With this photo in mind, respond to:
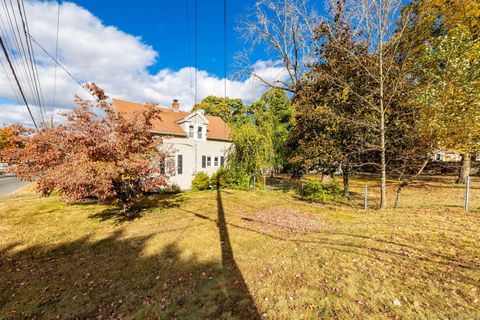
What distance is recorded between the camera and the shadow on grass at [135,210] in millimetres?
9828

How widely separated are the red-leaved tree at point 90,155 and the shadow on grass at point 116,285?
6.74 ft

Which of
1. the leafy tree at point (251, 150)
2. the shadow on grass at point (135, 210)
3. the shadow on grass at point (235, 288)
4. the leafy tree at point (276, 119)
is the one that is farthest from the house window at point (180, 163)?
the shadow on grass at point (235, 288)

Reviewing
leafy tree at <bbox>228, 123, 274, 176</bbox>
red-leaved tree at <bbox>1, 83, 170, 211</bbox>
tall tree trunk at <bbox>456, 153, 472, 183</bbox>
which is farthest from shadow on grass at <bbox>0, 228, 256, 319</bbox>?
tall tree trunk at <bbox>456, 153, 472, 183</bbox>

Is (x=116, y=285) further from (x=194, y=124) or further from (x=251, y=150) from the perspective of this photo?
(x=194, y=124)

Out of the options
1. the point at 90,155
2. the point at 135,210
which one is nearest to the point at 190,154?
the point at 135,210

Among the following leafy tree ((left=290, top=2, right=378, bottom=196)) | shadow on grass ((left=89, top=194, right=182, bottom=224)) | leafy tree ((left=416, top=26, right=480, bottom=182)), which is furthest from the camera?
leafy tree ((left=290, top=2, right=378, bottom=196))

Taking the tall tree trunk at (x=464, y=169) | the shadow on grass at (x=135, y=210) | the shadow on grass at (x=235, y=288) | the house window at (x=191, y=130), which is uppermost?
the house window at (x=191, y=130)

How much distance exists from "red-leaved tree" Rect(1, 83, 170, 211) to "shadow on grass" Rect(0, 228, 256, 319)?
80.9 inches

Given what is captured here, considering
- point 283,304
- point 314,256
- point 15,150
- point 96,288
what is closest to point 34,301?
point 96,288

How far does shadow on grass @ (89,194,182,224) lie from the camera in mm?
9828

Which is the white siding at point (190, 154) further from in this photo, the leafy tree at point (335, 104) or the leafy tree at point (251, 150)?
the leafy tree at point (335, 104)

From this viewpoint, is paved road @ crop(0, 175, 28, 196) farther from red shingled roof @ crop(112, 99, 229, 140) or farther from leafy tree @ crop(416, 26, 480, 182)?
leafy tree @ crop(416, 26, 480, 182)

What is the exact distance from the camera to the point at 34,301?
14.5 feet

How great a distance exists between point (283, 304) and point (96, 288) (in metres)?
4.02
